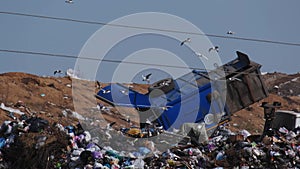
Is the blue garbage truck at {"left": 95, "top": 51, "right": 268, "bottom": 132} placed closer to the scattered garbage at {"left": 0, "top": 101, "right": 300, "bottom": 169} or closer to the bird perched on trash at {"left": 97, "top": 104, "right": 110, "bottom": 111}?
the scattered garbage at {"left": 0, "top": 101, "right": 300, "bottom": 169}

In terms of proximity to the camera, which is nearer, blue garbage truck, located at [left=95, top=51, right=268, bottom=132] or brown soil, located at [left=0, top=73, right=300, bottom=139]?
blue garbage truck, located at [left=95, top=51, right=268, bottom=132]

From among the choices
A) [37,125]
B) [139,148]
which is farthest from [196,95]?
[37,125]

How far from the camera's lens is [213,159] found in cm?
845

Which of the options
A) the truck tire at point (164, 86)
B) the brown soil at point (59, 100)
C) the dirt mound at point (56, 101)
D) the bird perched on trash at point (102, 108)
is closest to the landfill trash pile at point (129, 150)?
the dirt mound at point (56, 101)

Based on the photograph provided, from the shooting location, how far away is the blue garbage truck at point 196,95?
30.6 ft

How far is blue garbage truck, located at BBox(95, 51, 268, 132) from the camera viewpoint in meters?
9.32

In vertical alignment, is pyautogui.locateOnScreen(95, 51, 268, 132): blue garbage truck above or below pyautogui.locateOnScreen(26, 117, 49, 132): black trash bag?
above

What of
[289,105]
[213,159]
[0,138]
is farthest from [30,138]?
[289,105]

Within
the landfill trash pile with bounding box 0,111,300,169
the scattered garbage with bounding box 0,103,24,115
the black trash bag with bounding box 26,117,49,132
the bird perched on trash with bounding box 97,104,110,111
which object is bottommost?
the landfill trash pile with bounding box 0,111,300,169

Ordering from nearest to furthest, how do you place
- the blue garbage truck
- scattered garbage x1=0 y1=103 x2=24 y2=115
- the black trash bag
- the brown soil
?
the black trash bag < the blue garbage truck < scattered garbage x1=0 y1=103 x2=24 y2=115 < the brown soil

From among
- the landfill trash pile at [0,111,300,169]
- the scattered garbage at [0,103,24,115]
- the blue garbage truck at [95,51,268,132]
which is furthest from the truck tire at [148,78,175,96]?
the scattered garbage at [0,103,24,115]

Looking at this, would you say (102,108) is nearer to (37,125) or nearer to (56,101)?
(56,101)

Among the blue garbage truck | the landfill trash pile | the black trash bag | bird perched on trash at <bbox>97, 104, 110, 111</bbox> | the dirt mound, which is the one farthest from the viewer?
bird perched on trash at <bbox>97, 104, 110, 111</bbox>

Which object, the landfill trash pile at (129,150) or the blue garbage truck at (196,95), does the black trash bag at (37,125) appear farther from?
the blue garbage truck at (196,95)
